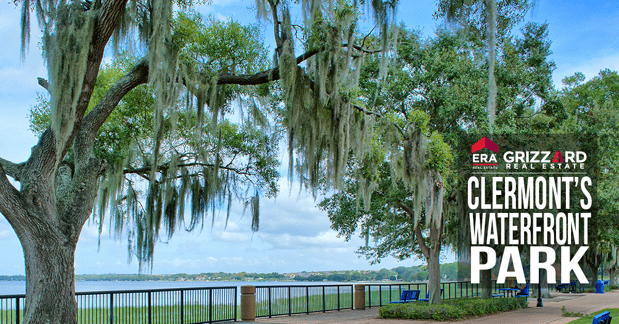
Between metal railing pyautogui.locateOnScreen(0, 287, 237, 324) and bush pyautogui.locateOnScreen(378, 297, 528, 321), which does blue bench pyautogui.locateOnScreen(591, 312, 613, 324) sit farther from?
metal railing pyautogui.locateOnScreen(0, 287, 237, 324)

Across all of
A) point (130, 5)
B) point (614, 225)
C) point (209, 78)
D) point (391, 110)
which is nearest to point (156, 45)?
point (130, 5)

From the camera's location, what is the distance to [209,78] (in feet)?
37.2

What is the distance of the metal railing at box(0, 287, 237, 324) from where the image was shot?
9.87 meters

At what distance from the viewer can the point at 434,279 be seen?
52.7ft

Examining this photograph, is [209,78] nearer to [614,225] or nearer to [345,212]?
[345,212]

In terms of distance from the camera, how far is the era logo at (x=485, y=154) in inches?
667

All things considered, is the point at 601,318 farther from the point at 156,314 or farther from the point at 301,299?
the point at 301,299

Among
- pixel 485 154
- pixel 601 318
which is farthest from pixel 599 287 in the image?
pixel 601 318

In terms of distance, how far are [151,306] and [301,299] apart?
596cm

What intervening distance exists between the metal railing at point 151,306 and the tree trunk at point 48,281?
0.43m

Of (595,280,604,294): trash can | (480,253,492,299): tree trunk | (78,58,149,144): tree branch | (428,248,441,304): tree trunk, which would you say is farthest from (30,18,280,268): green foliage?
(595,280,604,294): trash can

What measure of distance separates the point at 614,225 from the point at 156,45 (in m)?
20.1

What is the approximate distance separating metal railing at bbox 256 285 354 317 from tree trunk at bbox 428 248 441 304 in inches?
130

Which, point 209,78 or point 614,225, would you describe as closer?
point 209,78
